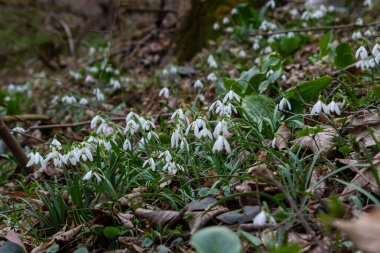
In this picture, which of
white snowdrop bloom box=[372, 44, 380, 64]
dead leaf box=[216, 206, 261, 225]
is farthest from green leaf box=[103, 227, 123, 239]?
white snowdrop bloom box=[372, 44, 380, 64]

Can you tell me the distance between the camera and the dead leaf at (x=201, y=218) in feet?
6.70

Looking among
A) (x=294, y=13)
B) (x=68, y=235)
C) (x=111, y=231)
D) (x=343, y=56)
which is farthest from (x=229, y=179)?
(x=294, y=13)

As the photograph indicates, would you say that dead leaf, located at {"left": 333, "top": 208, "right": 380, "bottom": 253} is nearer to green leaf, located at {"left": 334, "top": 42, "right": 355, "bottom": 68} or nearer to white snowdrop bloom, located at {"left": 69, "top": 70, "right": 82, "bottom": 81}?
green leaf, located at {"left": 334, "top": 42, "right": 355, "bottom": 68}

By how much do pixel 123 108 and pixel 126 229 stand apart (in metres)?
2.88

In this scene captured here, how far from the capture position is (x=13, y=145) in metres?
3.54

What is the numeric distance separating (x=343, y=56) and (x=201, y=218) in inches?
89.9

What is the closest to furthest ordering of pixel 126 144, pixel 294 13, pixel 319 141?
pixel 319 141
pixel 126 144
pixel 294 13

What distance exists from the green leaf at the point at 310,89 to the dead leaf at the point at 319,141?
1.64 ft

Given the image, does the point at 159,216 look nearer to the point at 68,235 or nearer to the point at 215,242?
the point at 68,235

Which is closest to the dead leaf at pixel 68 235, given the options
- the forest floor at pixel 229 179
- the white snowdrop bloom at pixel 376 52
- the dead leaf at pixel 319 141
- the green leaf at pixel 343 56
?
the forest floor at pixel 229 179

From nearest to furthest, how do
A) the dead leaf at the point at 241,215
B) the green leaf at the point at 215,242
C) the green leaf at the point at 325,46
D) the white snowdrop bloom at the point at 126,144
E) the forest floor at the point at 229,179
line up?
the green leaf at the point at 215,242 < the forest floor at the point at 229,179 < the dead leaf at the point at 241,215 < the white snowdrop bloom at the point at 126,144 < the green leaf at the point at 325,46

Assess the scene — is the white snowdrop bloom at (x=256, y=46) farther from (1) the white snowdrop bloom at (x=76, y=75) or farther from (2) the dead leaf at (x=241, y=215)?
(2) the dead leaf at (x=241, y=215)

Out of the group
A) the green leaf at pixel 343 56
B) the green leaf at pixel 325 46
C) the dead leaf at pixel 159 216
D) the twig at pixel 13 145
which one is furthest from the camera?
the green leaf at pixel 325 46

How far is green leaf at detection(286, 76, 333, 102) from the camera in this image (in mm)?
3014
